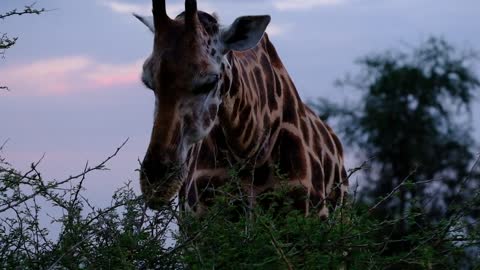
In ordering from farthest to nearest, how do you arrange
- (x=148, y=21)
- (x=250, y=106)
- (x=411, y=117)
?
(x=411, y=117)
(x=148, y=21)
(x=250, y=106)

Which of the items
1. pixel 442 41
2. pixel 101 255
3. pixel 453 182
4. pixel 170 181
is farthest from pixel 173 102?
pixel 442 41

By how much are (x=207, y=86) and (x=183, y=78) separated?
0.17 meters

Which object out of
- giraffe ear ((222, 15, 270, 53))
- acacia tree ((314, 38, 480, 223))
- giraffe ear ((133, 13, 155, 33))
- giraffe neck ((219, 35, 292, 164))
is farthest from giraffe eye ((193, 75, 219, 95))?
acacia tree ((314, 38, 480, 223))

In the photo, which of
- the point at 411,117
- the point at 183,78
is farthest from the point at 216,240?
the point at 411,117

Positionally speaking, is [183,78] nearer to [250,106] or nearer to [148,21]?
[250,106]

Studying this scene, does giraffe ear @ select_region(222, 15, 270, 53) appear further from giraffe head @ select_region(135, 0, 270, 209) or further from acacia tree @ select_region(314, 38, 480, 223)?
A: acacia tree @ select_region(314, 38, 480, 223)

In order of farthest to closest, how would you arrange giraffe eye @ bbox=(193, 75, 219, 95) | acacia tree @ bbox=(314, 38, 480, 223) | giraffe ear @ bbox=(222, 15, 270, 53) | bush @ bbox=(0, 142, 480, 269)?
acacia tree @ bbox=(314, 38, 480, 223), giraffe ear @ bbox=(222, 15, 270, 53), giraffe eye @ bbox=(193, 75, 219, 95), bush @ bbox=(0, 142, 480, 269)

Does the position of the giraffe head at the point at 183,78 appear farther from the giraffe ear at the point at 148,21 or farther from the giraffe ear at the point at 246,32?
the giraffe ear at the point at 148,21

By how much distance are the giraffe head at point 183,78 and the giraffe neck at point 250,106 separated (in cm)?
17

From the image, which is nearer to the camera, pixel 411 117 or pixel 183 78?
pixel 183 78

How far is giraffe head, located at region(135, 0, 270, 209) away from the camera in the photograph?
5.27 m

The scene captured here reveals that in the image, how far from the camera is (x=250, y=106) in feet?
20.2

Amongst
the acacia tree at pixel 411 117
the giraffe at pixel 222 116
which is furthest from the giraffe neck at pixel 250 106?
the acacia tree at pixel 411 117

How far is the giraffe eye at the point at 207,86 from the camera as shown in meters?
5.55
